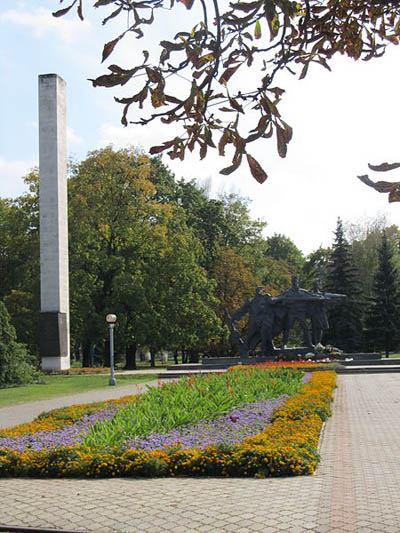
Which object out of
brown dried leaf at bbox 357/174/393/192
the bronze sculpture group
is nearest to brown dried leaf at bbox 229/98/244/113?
brown dried leaf at bbox 357/174/393/192

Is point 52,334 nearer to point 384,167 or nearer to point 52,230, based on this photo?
Answer: point 52,230

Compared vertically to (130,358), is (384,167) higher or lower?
higher

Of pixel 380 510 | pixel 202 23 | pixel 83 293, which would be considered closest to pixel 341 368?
pixel 83 293

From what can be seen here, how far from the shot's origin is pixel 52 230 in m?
32.2

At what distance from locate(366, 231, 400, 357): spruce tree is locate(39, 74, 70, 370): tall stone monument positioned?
20231 mm

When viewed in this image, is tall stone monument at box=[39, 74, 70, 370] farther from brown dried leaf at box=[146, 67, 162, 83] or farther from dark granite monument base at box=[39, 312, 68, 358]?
brown dried leaf at box=[146, 67, 162, 83]

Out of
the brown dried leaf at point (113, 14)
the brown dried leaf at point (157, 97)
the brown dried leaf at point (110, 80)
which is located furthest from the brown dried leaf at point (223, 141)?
the brown dried leaf at point (113, 14)

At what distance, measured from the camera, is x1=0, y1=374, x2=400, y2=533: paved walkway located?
5.15 m

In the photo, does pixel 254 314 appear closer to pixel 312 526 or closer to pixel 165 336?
pixel 165 336

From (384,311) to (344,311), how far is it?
2.56 metres

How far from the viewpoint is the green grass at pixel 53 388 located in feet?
62.9

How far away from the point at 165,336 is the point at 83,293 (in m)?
5.19

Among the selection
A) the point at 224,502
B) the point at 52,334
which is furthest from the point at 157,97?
the point at 52,334

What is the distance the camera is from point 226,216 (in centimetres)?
4919
